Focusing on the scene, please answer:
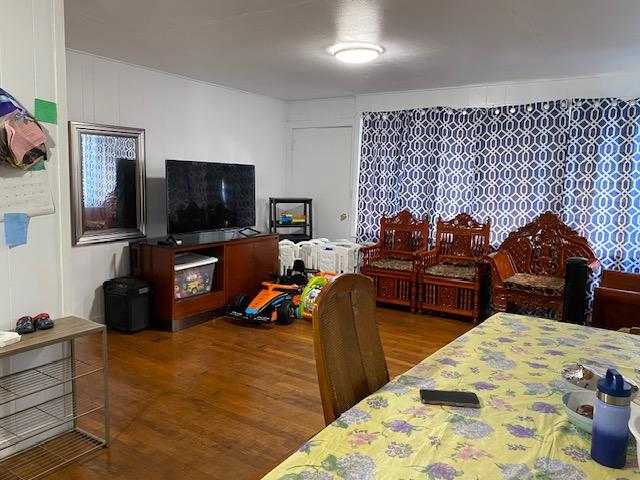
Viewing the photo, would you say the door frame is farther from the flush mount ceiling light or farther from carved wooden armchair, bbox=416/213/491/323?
the flush mount ceiling light

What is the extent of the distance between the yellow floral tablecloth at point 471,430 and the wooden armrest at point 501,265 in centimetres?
272

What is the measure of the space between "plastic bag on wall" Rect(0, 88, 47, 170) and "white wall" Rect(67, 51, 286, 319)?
208 centimetres

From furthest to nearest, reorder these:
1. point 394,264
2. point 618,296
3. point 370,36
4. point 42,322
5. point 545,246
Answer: point 394,264, point 545,246, point 370,36, point 618,296, point 42,322

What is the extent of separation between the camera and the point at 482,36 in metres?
3.53

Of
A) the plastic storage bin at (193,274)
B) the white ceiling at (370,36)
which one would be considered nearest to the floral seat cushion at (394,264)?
the plastic storage bin at (193,274)

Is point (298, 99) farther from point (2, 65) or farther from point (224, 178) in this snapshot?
point (2, 65)

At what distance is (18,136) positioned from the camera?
2234 mm

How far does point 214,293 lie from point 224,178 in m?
1.23

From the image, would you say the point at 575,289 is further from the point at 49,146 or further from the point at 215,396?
the point at 49,146

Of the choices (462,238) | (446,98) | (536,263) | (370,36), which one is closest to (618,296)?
(536,263)

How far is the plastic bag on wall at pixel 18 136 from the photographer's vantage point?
220cm

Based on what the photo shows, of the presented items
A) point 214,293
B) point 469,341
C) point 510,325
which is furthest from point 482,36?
point 214,293

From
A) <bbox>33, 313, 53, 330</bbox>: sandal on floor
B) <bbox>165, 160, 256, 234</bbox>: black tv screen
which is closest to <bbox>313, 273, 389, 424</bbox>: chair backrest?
<bbox>33, 313, 53, 330</bbox>: sandal on floor

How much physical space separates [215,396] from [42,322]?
47.9 inches
